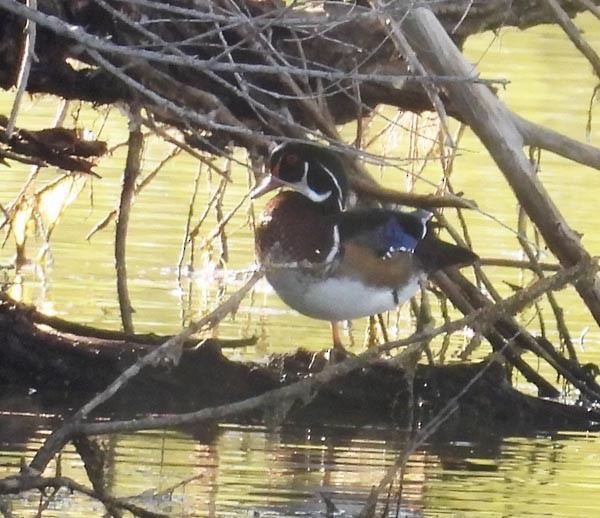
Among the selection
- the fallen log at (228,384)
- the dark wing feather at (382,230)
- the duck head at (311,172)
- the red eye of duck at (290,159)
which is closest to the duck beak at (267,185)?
the duck head at (311,172)

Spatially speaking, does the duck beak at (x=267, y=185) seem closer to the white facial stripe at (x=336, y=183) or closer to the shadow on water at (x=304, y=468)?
the white facial stripe at (x=336, y=183)

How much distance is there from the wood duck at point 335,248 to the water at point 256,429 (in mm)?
401

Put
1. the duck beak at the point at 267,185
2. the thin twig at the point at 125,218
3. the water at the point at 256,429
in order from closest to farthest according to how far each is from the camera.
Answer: the water at the point at 256,429
the duck beak at the point at 267,185
the thin twig at the point at 125,218

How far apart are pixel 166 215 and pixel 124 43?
2975mm

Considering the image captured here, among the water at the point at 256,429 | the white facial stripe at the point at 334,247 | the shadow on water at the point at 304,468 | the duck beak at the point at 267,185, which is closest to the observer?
the shadow on water at the point at 304,468

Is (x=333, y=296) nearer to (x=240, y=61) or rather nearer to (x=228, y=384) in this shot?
(x=228, y=384)

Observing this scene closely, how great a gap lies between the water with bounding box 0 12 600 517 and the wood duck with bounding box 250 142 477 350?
401mm

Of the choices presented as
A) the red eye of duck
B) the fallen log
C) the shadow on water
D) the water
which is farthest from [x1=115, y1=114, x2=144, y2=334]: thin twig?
the shadow on water

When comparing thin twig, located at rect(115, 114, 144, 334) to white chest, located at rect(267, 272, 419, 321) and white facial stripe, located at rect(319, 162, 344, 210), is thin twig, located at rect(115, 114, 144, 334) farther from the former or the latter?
white chest, located at rect(267, 272, 419, 321)

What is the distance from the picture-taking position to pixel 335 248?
5.27 m

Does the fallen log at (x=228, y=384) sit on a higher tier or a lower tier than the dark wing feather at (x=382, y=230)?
lower

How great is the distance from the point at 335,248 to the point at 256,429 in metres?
0.60

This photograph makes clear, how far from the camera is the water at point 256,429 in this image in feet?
14.3

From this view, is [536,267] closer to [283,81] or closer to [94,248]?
[283,81]
